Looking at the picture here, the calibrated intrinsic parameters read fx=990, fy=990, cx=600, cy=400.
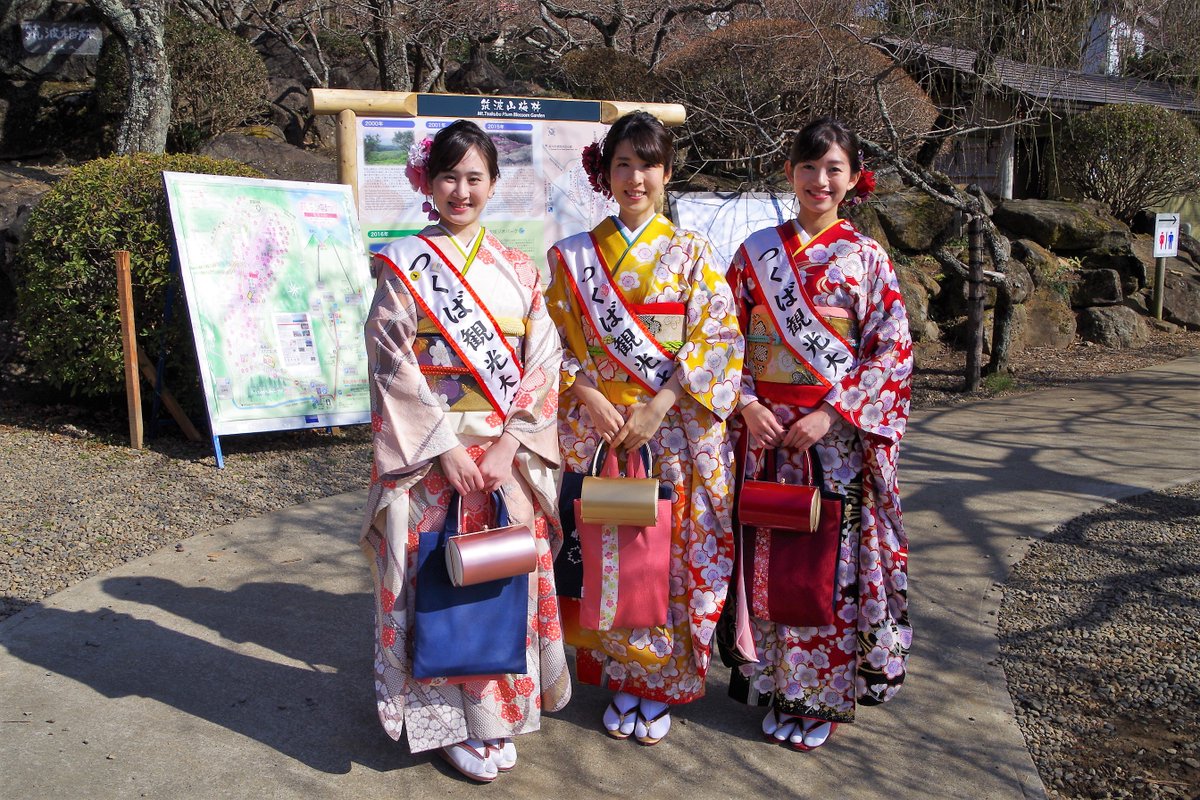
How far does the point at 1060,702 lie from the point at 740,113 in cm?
666

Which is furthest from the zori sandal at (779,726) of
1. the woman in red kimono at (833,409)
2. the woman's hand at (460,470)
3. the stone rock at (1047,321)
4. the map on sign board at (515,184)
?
the stone rock at (1047,321)

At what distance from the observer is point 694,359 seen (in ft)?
9.27

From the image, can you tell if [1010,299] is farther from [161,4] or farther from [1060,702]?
[161,4]

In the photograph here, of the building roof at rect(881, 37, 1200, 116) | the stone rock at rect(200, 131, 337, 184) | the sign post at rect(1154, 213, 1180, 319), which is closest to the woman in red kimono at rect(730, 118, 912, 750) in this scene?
the building roof at rect(881, 37, 1200, 116)

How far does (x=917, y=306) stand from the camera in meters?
8.62

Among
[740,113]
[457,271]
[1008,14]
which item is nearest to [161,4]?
[740,113]

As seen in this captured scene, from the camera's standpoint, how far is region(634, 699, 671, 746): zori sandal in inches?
115

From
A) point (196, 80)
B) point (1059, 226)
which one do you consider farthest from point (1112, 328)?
point (196, 80)

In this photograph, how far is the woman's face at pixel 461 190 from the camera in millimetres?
2678

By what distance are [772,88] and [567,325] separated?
6.65 meters

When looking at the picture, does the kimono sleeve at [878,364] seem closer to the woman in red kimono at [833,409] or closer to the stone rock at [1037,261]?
the woman in red kimono at [833,409]

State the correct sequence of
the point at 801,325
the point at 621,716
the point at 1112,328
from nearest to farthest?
the point at 801,325 < the point at 621,716 < the point at 1112,328

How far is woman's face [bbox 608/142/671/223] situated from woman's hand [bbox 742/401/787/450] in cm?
65

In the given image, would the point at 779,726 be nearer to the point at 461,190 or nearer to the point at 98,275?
the point at 461,190
